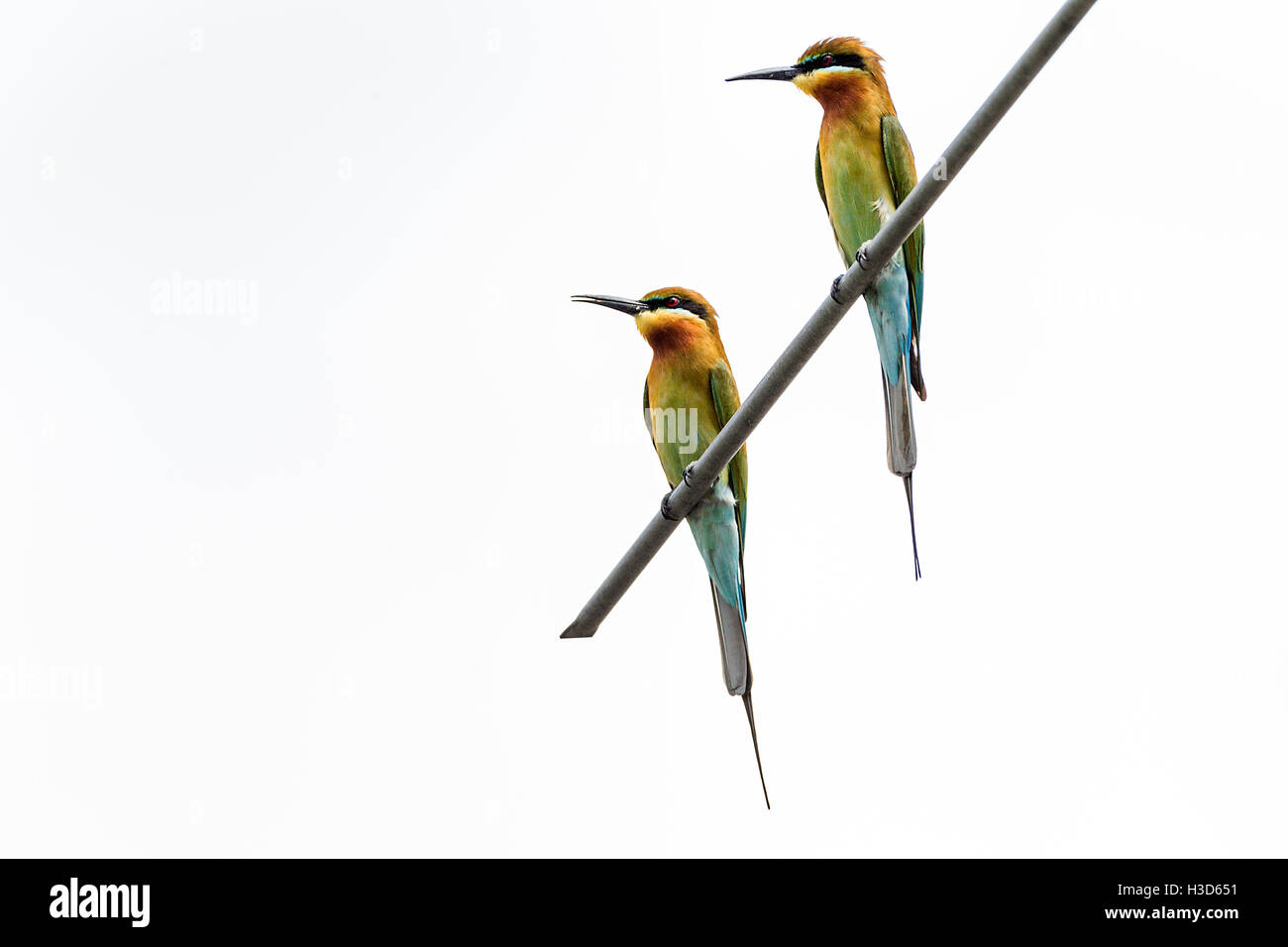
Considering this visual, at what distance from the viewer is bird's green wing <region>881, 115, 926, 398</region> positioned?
2812mm

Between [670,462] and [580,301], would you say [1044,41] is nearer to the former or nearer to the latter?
[580,301]

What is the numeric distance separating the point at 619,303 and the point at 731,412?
1.26ft

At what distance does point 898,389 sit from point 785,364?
0.69m

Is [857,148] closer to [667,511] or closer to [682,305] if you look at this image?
[682,305]

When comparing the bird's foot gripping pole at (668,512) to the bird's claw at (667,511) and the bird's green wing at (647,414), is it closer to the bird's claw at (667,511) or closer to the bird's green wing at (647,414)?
the bird's claw at (667,511)

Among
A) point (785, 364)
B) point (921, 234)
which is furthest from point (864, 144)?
point (785, 364)

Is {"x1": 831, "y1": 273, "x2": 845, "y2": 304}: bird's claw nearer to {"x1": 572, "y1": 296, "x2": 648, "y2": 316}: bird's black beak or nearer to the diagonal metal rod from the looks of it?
the diagonal metal rod

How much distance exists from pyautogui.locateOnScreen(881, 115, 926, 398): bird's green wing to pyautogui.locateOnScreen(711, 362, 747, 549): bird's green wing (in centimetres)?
53

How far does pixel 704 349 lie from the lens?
3107 millimetres

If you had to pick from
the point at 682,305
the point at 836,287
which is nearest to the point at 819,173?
the point at 682,305

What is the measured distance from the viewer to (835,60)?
2.93 m

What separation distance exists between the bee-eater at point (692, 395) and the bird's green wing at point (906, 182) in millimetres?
528

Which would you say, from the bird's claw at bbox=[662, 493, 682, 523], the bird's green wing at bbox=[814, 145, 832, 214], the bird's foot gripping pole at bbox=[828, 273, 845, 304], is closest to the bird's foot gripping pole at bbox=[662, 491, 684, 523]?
the bird's claw at bbox=[662, 493, 682, 523]

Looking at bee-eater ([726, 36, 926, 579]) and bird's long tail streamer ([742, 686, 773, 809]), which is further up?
bee-eater ([726, 36, 926, 579])
